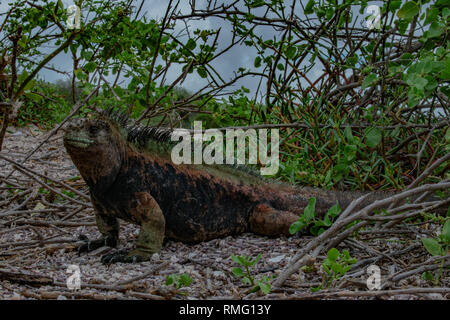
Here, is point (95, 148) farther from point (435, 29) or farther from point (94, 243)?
point (435, 29)

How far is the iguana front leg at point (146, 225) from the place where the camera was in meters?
3.34

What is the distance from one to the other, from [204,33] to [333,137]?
1516 mm

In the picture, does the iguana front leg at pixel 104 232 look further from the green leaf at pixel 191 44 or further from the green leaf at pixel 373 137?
the green leaf at pixel 191 44

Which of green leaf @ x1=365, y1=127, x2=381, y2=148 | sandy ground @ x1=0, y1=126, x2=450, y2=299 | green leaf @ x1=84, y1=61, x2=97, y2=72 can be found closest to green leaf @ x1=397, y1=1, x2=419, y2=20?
green leaf @ x1=365, y1=127, x2=381, y2=148

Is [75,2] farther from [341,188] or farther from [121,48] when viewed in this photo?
[341,188]

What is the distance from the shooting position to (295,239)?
3.79m

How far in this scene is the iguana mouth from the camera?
2990 mm

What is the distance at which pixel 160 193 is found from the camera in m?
3.64

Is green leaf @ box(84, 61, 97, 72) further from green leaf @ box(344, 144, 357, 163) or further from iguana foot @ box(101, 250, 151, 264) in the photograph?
green leaf @ box(344, 144, 357, 163)

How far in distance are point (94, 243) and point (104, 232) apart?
0.33 ft

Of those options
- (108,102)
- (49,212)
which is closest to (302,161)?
(108,102)

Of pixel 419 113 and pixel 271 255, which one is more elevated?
pixel 419 113

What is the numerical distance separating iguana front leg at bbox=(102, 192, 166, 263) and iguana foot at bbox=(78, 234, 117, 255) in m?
0.30
